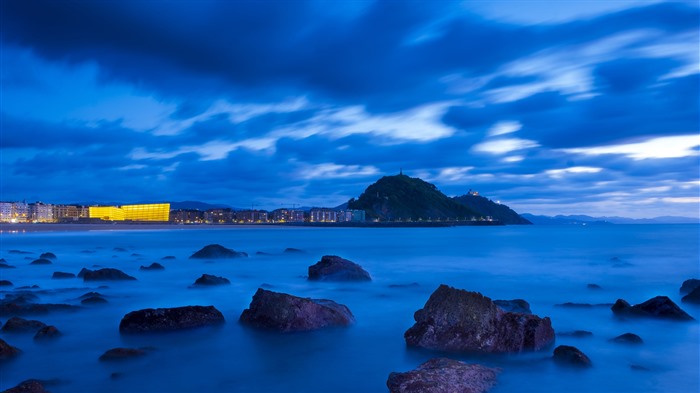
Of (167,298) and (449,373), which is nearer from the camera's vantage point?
(449,373)

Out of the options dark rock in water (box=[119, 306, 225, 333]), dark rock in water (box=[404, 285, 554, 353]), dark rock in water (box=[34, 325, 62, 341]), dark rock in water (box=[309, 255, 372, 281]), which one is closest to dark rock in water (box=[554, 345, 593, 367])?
dark rock in water (box=[404, 285, 554, 353])

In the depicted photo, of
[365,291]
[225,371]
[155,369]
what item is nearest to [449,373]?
[225,371]

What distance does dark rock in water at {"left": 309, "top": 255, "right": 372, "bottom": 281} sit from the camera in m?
18.0

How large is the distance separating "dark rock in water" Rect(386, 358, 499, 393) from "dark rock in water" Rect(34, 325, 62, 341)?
6.62 metres

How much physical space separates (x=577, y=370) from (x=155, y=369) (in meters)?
6.61

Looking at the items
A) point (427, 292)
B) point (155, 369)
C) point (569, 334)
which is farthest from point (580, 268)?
point (155, 369)

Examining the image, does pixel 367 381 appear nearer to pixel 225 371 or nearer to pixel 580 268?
pixel 225 371

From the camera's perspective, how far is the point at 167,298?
48.7 ft

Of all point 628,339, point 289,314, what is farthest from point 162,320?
point 628,339

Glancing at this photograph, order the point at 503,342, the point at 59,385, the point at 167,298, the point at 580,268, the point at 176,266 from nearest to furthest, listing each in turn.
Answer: the point at 59,385 → the point at 503,342 → the point at 167,298 → the point at 176,266 → the point at 580,268

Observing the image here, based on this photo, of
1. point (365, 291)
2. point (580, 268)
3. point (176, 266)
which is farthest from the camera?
point (580, 268)

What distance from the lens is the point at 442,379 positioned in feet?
19.9

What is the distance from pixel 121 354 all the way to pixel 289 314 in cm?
313

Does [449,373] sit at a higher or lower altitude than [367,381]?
higher
